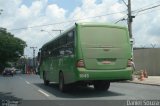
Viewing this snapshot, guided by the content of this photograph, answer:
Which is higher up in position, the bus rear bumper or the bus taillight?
the bus taillight

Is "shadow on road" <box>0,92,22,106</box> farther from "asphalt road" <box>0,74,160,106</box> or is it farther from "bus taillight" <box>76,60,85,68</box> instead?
"bus taillight" <box>76,60,85,68</box>

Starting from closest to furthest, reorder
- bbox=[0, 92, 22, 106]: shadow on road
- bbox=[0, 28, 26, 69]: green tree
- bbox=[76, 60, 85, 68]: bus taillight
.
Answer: bbox=[0, 92, 22, 106]: shadow on road
bbox=[76, 60, 85, 68]: bus taillight
bbox=[0, 28, 26, 69]: green tree

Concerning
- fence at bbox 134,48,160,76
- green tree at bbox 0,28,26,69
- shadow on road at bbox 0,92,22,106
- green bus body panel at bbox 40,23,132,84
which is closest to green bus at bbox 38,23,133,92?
green bus body panel at bbox 40,23,132,84

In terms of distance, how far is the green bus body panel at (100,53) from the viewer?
18.7 m

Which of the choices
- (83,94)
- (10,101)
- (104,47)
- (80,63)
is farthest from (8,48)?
(10,101)

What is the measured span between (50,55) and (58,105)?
1115cm

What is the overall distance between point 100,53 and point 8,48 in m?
93.9

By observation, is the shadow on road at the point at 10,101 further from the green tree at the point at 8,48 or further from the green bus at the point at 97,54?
the green tree at the point at 8,48

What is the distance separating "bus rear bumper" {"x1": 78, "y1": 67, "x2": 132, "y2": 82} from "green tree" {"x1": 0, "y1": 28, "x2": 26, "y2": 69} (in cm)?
9029

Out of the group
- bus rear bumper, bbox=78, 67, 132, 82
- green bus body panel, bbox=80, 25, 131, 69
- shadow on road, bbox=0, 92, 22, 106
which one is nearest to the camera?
shadow on road, bbox=0, 92, 22, 106

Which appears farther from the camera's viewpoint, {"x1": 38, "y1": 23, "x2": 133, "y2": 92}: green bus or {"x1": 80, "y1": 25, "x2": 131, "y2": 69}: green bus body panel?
{"x1": 80, "y1": 25, "x2": 131, "y2": 69}: green bus body panel

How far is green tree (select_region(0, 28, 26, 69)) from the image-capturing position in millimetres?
108938

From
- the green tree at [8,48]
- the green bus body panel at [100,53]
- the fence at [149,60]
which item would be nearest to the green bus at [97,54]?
the green bus body panel at [100,53]

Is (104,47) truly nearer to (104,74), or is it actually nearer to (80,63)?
(104,74)
